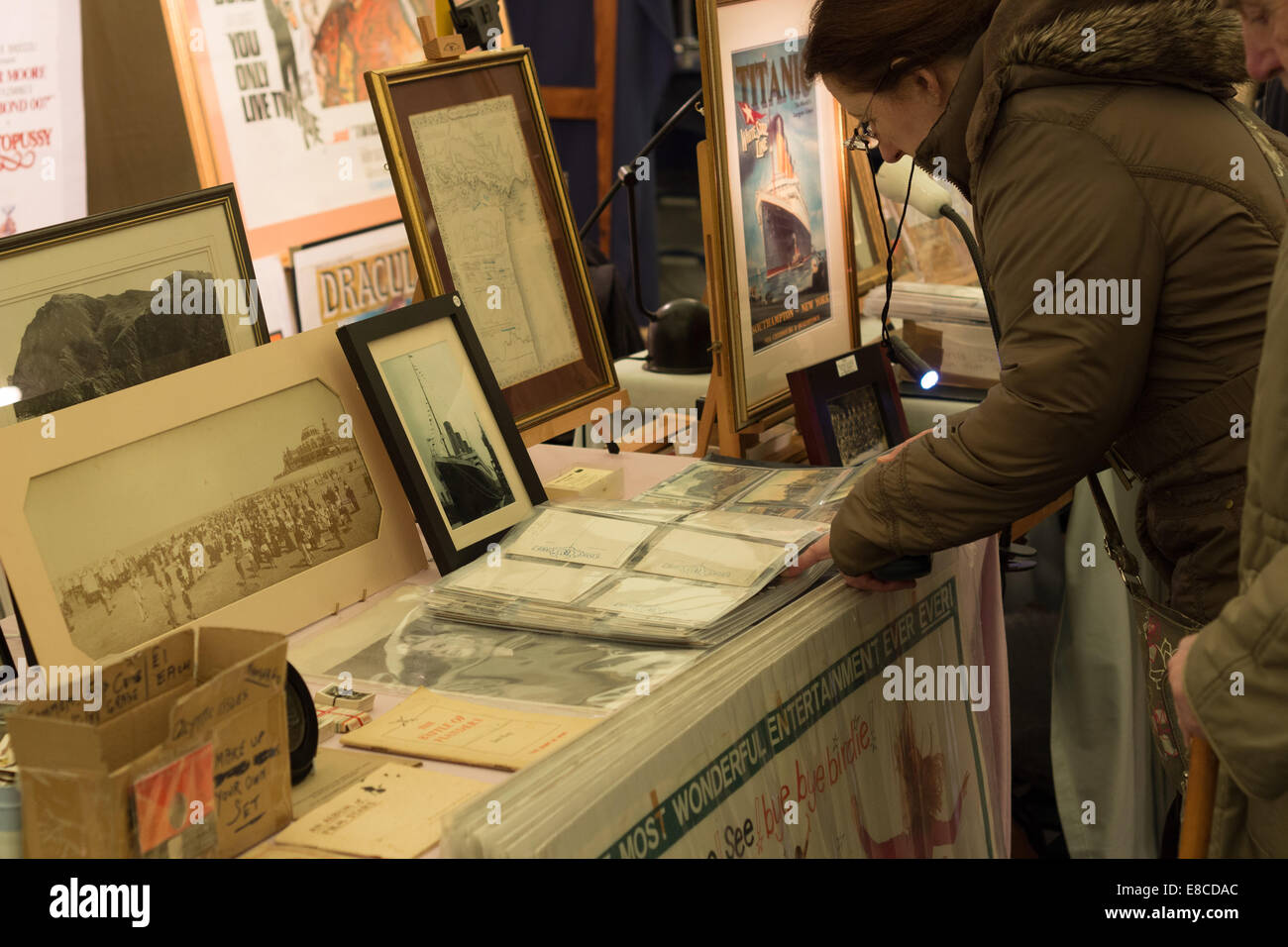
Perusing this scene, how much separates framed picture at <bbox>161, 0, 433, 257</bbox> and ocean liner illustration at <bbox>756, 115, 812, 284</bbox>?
1.67 m

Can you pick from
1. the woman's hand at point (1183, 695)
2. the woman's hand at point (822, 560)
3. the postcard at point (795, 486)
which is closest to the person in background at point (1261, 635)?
the woman's hand at point (1183, 695)

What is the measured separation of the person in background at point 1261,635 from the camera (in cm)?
102

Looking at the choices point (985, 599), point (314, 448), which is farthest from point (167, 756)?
point (985, 599)

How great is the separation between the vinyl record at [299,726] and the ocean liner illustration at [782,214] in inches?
48.0

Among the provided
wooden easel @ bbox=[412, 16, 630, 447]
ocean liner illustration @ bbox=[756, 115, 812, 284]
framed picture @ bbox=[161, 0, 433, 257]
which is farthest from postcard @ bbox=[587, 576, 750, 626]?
framed picture @ bbox=[161, 0, 433, 257]

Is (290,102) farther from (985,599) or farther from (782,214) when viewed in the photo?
(985,599)

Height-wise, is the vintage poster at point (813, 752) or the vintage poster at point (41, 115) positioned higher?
the vintage poster at point (41, 115)

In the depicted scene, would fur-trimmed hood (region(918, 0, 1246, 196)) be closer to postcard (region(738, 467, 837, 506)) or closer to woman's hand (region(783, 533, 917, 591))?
woman's hand (region(783, 533, 917, 591))

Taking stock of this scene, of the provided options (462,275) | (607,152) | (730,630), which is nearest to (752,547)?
(730,630)

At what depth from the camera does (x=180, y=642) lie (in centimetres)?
111

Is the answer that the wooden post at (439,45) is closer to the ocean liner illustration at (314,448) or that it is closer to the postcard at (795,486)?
the ocean liner illustration at (314,448)

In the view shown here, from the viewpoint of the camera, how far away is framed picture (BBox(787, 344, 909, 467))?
210 centimetres

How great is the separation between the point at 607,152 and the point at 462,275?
3.37 m

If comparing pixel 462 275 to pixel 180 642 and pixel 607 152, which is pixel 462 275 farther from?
pixel 607 152
